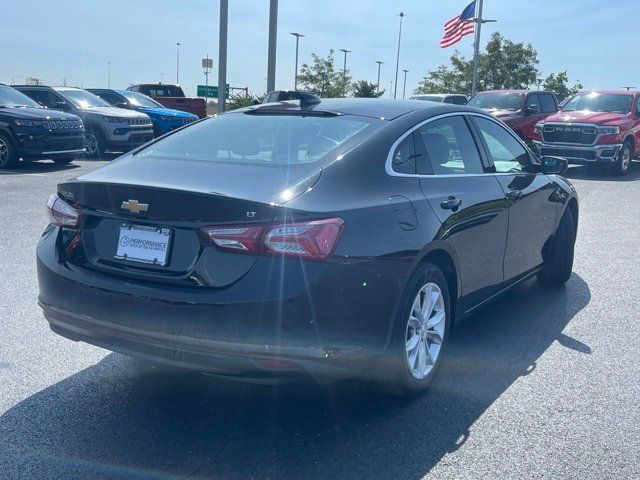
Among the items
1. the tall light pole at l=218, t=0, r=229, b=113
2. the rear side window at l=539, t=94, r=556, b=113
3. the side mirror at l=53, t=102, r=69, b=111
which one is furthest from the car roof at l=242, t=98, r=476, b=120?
the rear side window at l=539, t=94, r=556, b=113

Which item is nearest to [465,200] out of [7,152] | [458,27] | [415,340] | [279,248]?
[415,340]

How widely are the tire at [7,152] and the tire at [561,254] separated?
11259 mm

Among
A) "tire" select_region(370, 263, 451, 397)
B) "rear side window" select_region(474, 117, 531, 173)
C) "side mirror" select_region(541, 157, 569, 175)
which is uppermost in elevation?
"rear side window" select_region(474, 117, 531, 173)

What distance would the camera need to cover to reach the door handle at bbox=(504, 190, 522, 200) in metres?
5.28

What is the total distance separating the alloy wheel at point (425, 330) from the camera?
4.07 meters

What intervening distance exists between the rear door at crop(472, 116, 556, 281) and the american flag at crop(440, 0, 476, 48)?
2671 cm

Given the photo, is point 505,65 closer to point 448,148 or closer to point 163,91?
point 163,91

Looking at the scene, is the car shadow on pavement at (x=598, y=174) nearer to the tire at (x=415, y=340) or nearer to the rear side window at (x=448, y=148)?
the rear side window at (x=448, y=148)

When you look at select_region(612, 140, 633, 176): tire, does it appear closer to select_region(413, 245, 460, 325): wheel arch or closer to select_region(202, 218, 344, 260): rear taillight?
select_region(413, 245, 460, 325): wheel arch

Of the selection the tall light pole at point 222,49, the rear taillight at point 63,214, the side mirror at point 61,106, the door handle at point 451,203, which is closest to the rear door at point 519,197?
the door handle at point 451,203

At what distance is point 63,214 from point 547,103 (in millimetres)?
19082

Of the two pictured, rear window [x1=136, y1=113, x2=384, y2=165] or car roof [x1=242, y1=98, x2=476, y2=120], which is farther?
car roof [x1=242, y1=98, x2=476, y2=120]

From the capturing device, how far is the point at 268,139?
14.1ft

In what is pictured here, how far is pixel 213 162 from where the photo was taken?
13.1ft
